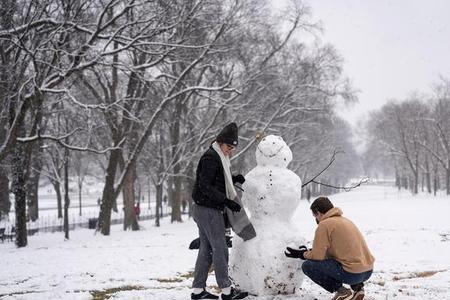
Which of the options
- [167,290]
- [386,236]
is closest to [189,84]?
[386,236]

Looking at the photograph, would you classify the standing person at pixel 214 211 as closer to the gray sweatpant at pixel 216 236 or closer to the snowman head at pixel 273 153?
the gray sweatpant at pixel 216 236

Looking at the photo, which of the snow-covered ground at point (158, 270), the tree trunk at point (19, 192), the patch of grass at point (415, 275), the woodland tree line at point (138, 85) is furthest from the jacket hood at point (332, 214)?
the tree trunk at point (19, 192)

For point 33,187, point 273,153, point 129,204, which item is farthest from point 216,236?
point 33,187

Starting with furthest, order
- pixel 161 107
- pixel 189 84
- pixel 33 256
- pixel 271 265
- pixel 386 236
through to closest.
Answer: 1. pixel 189 84
2. pixel 161 107
3. pixel 386 236
4. pixel 33 256
5. pixel 271 265

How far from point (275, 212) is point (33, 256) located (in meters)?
8.54

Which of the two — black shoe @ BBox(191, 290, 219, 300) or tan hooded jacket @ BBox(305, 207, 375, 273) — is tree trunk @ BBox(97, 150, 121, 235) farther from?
tan hooded jacket @ BBox(305, 207, 375, 273)

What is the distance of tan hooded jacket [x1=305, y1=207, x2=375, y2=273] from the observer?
15.7ft

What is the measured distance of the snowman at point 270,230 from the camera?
5.30 metres

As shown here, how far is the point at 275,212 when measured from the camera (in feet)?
18.4

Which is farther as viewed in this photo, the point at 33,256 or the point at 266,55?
the point at 266,55

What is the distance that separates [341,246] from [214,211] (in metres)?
1.39

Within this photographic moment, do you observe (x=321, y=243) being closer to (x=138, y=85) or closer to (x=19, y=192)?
(x=19, y=192)

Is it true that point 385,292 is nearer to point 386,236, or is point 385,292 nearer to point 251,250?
point 251,250

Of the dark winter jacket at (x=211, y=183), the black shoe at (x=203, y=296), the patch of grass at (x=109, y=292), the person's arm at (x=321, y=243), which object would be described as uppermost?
the dark winter jacket at (x=211, y=183)
